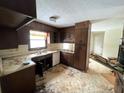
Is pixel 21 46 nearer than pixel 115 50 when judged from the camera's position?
Yes

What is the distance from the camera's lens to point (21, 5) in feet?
3.49

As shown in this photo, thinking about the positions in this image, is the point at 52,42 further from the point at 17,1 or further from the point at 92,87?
the point at 17,1

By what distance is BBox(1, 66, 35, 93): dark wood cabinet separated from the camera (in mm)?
1413

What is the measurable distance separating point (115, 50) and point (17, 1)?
5.73 meters

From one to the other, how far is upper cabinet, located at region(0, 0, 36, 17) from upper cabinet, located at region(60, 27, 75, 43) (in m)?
3.13

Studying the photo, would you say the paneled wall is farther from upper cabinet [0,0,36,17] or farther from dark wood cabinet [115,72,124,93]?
dark wood cabinet [115,72,124,93]

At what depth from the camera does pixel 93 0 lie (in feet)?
5.29

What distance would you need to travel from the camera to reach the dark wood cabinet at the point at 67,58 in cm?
401

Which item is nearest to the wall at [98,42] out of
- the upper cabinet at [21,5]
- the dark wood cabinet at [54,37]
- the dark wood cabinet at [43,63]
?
the dark wood cabinet at [54,37]

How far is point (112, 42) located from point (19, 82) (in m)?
5.62

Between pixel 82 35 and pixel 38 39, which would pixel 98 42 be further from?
pixel 38 39

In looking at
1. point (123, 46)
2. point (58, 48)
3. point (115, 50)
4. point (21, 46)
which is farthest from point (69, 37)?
point (115, 50)

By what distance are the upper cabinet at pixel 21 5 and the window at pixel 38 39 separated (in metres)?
2.27

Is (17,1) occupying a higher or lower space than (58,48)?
higher
